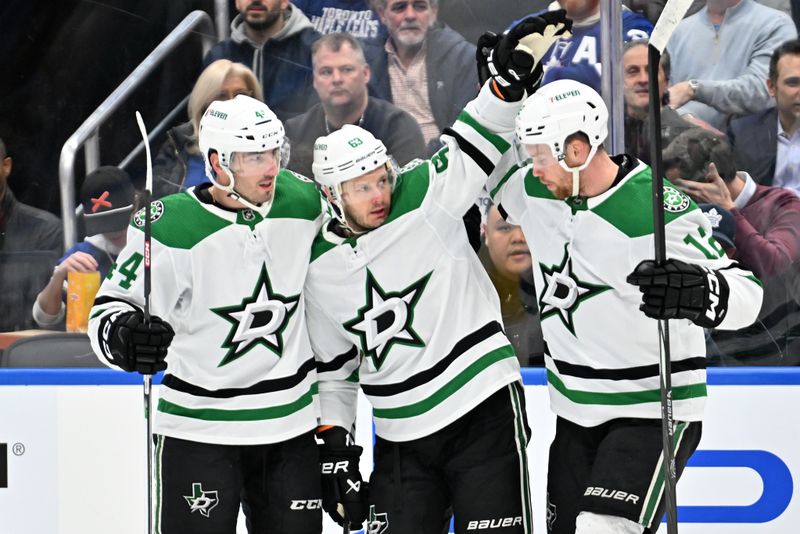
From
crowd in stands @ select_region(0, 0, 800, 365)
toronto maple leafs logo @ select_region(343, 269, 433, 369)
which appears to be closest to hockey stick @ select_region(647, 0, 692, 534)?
toronto maple leafs logo @ select_region(343, 269, 433, 369)

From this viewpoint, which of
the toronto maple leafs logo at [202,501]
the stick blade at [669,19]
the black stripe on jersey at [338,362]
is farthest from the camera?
the black stripe on jersey at [338,362]

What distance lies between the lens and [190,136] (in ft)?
13.3

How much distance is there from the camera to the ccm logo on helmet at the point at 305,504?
273cm

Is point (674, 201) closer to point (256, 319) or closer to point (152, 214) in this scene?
point (256, 319)

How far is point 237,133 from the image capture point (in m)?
2.71

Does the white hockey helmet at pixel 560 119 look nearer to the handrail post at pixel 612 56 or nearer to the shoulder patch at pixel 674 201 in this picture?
the shoulder patch at pixel 674 201

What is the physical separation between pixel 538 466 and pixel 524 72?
1.28m

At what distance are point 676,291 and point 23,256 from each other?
2.50 meters

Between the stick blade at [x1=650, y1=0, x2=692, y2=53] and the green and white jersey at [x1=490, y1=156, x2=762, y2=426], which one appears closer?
the stick blade at [x1=650, y1=0, x2=692, y2=53]

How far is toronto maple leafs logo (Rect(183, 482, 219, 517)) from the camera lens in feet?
8.92

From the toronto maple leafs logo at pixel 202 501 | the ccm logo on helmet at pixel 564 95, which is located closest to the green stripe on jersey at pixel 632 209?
the ccm logo on helmet at pixel 564 95

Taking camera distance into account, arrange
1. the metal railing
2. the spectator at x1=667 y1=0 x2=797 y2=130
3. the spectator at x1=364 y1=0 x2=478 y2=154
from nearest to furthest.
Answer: the spectator at x1=667 y1=0 x2=797 y2=130 → the spectator at x1=364 y1=0 x2=478 y2=154 → the metal railing

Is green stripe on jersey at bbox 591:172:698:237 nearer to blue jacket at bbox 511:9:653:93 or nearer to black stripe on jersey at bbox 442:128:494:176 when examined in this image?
black stripe on jersey at bbox 442:128:494:176

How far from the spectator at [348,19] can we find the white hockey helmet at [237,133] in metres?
1.32
